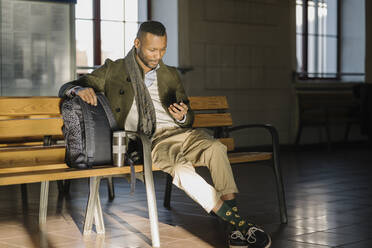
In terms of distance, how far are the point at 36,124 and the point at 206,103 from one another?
1.39 metres

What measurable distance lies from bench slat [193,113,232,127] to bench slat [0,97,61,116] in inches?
45.6

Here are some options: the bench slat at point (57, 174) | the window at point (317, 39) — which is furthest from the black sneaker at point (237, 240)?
the window at point (317, 39)

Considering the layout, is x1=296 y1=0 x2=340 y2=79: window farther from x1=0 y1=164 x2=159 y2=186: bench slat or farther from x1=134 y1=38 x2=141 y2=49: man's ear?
x1=0 y1=164 x2=159 y2=186: bench slat

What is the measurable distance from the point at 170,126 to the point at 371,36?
1008cm

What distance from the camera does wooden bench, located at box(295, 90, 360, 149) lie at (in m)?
11.5

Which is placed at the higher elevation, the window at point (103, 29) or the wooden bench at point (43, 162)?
the window at point (103, 29)

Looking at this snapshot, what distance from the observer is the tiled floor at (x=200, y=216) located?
393 centimetres

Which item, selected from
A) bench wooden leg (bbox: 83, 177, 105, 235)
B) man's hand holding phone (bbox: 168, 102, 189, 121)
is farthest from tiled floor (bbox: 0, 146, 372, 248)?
man's hand holding phone (bbox: 168, 102, 189, 121)

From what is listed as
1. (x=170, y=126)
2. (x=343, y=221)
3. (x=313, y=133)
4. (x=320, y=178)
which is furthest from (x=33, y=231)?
(x=313, y=133)

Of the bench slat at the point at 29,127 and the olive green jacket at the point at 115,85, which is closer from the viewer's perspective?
the olive green jacket at the point at 115,85

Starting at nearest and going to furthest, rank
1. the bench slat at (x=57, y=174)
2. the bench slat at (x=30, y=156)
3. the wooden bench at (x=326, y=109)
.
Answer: the bench slat at (x=57, y=174)
the bench slat at (x=30, y=156)
the wooden bench at (x=326, y=109)

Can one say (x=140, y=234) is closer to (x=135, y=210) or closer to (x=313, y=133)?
(x=135, y=210)

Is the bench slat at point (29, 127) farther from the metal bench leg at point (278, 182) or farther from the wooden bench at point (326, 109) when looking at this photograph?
the wooden bench at point (326, 109)

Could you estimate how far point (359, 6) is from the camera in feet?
43.8
